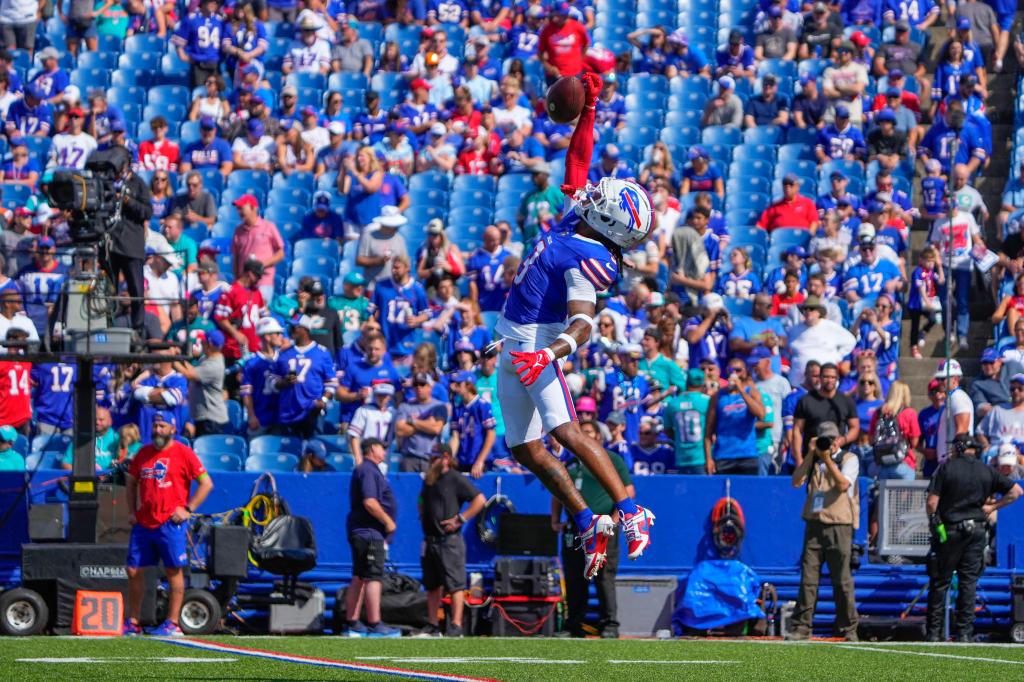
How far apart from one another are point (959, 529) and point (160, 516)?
19.3 ft

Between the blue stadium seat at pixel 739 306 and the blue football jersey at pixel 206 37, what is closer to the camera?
the blue stadium seat at pixel 739 306

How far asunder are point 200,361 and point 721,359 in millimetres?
4509

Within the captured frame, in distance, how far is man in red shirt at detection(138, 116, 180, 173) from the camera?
62.1ft

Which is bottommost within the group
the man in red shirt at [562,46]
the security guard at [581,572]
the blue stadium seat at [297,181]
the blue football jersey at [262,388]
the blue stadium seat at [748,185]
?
the security guard at [581,572]

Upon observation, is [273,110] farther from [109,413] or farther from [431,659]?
[431,659]

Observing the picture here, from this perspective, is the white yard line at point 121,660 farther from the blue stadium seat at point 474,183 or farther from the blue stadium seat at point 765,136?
the blue stadium seat at point 765,136

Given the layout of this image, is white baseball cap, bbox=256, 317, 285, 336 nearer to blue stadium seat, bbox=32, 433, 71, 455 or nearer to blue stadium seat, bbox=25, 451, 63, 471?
blue stadium seat, bbox=32, 433, 71, 455

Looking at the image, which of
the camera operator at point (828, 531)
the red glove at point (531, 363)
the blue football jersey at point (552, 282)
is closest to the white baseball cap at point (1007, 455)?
the camera operator at point (828, 531)

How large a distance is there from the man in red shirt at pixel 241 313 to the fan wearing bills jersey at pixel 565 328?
7798 millimetres

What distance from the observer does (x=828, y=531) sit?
42.9ft

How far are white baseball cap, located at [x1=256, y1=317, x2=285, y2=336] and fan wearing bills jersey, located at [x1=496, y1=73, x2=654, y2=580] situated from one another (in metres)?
7.24

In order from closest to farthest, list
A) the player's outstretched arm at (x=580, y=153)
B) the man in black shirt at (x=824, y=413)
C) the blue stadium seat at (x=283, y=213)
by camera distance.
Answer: the player's outstretched arm at (x=580, y=153) → the man in black shirt at (x=824, y=413) → the blue stadium seat at (x=283, y=213)

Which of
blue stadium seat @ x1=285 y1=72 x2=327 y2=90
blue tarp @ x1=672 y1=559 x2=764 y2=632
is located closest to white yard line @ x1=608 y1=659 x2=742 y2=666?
blue tarp @ x1=672 y1=559 x2=764 y2=632

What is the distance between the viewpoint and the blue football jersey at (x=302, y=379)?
48.8 feet
